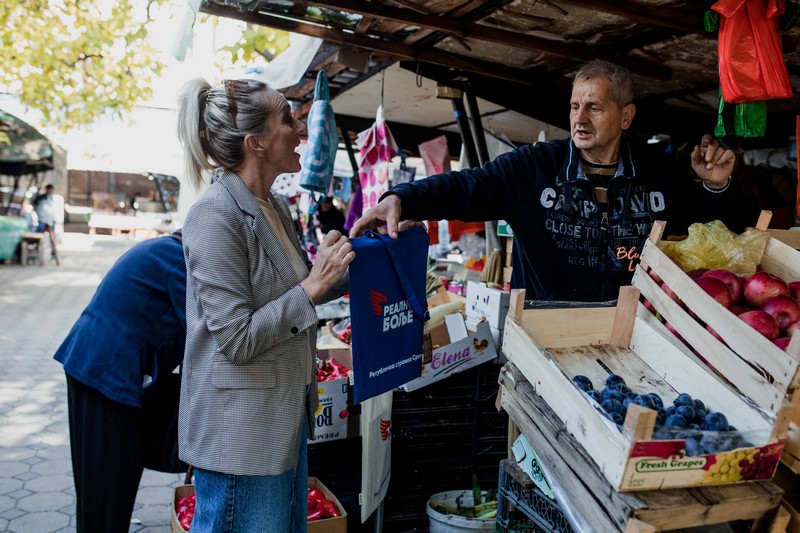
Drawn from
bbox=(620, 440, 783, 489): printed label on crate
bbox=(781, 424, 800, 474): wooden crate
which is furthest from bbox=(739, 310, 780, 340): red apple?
bbox=(620, 440, 783, 489): printed label on crate

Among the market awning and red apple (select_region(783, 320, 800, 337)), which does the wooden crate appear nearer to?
red apple (select_region(783, 320, 800, 337))

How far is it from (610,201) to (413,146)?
6373 mm

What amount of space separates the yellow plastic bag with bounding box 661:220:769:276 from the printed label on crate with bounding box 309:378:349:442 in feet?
6.30

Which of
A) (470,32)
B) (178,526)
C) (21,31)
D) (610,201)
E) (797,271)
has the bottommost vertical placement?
(178,526)

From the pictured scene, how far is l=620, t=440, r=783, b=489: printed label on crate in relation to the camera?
1353 millimetres

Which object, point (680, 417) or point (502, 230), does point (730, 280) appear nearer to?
point (680, 417)

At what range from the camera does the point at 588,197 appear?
106 inches

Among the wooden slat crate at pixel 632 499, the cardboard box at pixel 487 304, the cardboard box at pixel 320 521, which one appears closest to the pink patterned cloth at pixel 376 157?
the cardboard box at pixel 487 304

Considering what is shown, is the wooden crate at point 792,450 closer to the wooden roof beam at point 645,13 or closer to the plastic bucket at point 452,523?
the plastic bucket at point 452,523

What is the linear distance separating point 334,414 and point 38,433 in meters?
3.19

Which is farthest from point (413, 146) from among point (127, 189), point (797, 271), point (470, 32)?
point (127, 189)

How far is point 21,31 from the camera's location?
907 cm

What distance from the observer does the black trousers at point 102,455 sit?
2.63 m

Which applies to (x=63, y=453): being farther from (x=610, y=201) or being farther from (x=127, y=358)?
(x=610, y=201)
